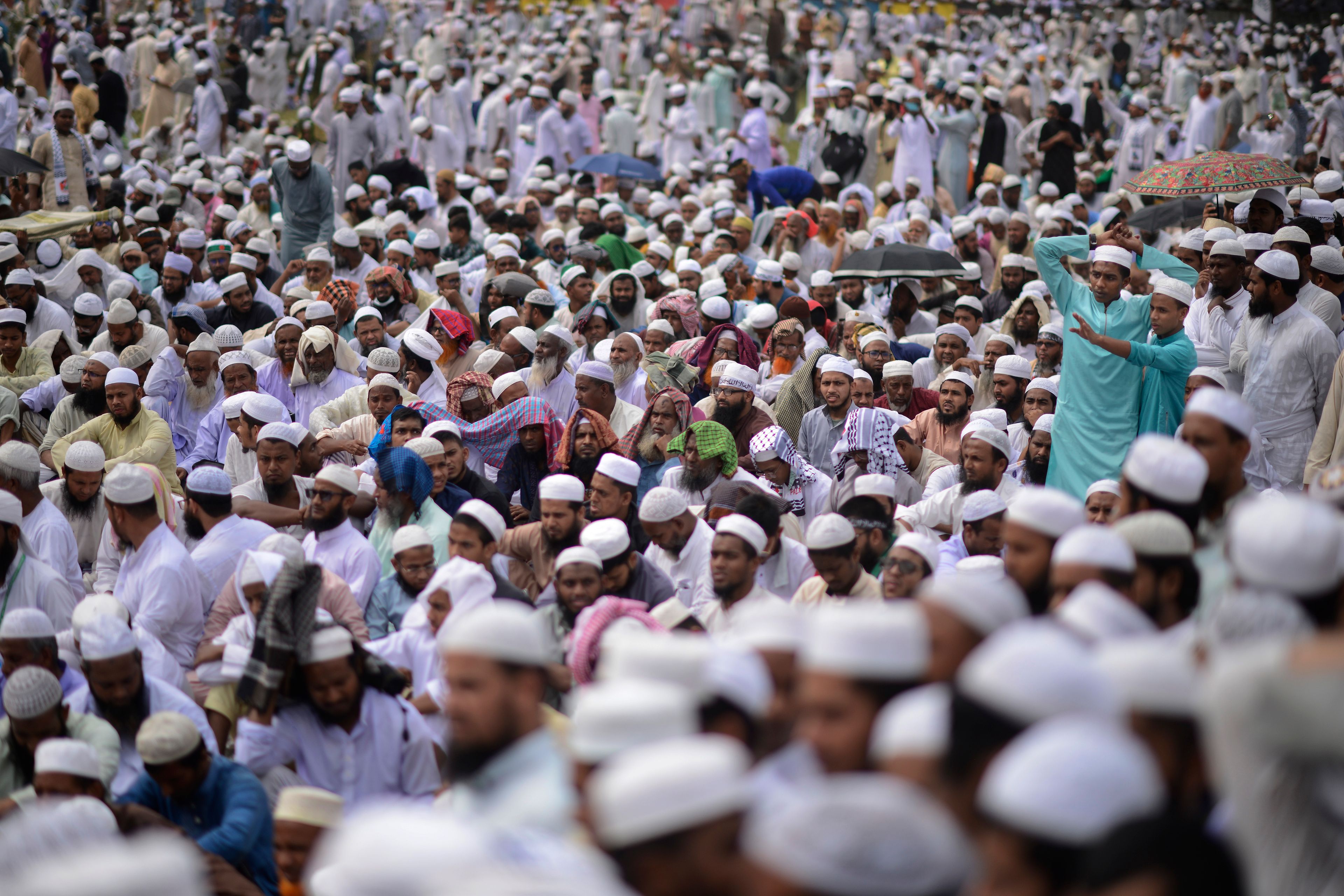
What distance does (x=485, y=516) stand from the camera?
4875 millimetres

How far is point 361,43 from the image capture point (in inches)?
821

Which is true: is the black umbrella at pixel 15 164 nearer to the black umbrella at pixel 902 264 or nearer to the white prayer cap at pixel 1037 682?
the black umbrella at pixel 902 264

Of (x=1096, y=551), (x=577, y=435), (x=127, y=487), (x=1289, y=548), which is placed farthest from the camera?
(x=577, y=435)

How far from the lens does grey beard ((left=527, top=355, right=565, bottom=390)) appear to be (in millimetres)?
7715

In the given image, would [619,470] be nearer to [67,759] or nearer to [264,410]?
[264,410]

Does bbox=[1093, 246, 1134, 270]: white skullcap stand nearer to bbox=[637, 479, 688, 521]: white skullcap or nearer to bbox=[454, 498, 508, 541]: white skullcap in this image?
bbox=[637, 479, 688, 521]: white skullcap

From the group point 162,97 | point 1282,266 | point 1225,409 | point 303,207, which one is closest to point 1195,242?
point 1282,266

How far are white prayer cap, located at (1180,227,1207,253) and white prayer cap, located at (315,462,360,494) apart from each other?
4857mm

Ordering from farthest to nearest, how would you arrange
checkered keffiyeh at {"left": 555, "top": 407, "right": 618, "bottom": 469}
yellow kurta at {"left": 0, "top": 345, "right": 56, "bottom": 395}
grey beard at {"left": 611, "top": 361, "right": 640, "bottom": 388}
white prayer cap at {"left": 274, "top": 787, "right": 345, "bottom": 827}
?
yellow kurta at {"left": 0, "top": 345, "right": 56, "bottom": 395} < grey beard at {"left": 611, "top": 361, "right": 640, "bottom": 388} < checkered keffiyeh at {"left": 555, "top": 407, "right": 618, "bottom": 469} < white prayer cap at {"left": 274, "top": 787, "right": 345, "bottom": 827}

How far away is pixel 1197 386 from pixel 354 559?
3420mm

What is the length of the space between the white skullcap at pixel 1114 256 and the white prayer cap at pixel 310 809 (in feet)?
11.9

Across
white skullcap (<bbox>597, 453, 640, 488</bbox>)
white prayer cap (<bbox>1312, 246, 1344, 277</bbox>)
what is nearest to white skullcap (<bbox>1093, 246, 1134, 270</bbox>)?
white prayer cap (<bbox>1312, 246, 1344, 277</bbox>)

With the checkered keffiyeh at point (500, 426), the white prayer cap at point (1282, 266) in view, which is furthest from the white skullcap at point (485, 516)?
the white prayer cap at point (1282, 266)

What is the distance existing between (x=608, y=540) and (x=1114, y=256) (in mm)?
2403
